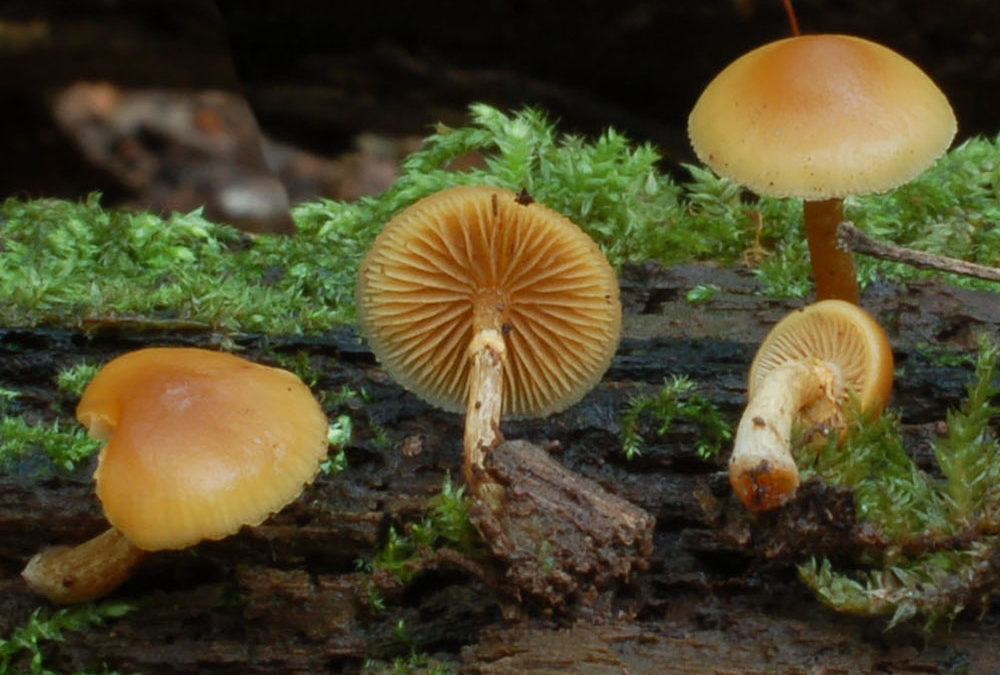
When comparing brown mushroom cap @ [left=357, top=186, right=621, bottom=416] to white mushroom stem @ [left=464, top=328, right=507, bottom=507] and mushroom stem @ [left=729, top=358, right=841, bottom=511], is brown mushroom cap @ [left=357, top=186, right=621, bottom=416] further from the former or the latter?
mushroom stem @ [left=729, top=358, right=841, bottom=511]

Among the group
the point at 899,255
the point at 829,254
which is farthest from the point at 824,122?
the point at 829,254

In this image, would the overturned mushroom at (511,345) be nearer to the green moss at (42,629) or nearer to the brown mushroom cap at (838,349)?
the brown mushroom cap at (838,349)

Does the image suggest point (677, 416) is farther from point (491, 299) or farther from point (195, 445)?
point (195, 445)

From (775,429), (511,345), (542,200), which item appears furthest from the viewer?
(542,200)

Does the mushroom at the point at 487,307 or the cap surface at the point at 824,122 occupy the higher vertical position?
the cap surface at the point at 824,122

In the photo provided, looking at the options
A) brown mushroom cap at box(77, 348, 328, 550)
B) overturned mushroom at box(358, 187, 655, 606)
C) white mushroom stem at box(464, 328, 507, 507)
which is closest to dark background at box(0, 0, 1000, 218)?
overturned mushroom at box(358, 187, 655, 606)

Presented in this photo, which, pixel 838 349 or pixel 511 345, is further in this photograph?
pixel 511 345

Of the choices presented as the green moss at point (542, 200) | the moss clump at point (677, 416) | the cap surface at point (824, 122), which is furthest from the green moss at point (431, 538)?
the cap surface at point (824, 122)

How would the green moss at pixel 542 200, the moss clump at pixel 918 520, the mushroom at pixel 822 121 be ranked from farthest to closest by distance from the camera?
the green moss at pixel 542 200, the mushroom at pixel 822 121, the moss clump at pixel 918 520
